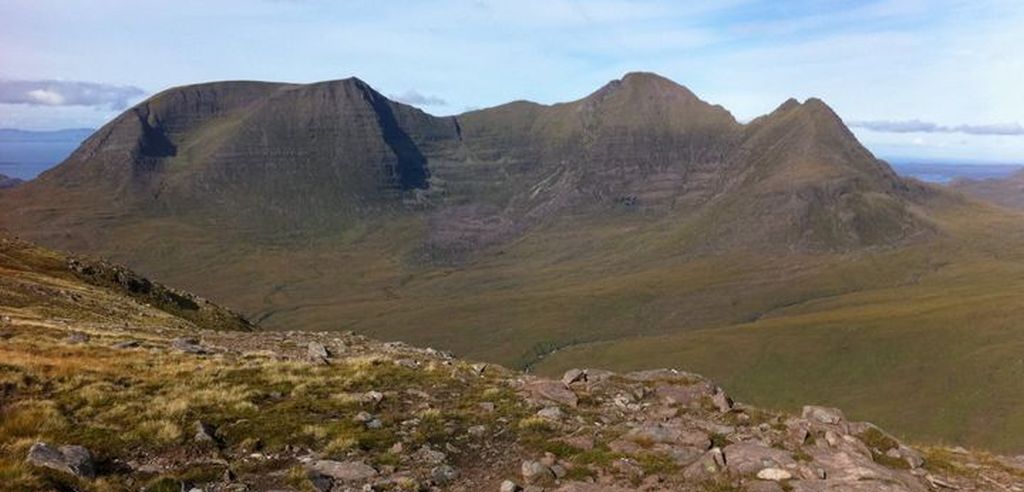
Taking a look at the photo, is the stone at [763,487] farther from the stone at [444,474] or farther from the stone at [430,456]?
the stone at [430,456]

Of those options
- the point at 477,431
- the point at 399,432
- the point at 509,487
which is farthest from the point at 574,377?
the point at 509,487

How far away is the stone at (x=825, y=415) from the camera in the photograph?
27.2 metres

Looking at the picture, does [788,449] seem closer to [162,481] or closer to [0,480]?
[162,481]

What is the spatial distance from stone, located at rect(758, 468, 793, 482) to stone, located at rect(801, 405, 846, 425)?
7665 mm

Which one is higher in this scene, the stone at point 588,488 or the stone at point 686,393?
the stone at point 588,488

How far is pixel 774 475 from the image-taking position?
20.4m

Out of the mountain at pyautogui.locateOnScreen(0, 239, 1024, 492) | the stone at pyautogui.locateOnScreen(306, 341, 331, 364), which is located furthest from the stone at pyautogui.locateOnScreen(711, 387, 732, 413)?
the stone at pyautogui.locateOnScreen(306, 341, 331, 364)

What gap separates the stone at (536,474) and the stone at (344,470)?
4.40 m

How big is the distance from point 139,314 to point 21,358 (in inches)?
1301

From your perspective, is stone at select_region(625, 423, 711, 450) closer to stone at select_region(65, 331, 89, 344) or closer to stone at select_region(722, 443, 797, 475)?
stone at select_region(722, 443, 797, 475)

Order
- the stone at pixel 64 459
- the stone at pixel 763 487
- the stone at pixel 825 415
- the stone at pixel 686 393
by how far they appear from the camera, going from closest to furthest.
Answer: the stone at pixel 64 459, the stone at pixel 763 487, the stone at pixel 825 415, the stone at pixel 686 393

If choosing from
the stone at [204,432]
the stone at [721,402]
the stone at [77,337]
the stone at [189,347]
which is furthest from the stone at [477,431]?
the stone at [77,337]

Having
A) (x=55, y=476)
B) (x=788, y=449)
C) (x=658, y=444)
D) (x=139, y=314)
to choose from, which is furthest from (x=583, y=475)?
(x=139, y=314)

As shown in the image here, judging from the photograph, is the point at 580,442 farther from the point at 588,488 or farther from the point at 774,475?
the point at 774,475
